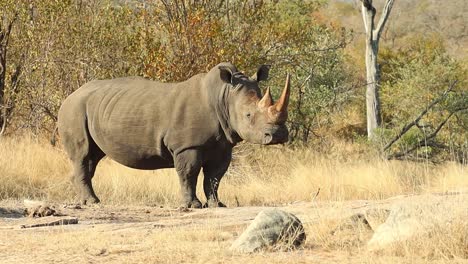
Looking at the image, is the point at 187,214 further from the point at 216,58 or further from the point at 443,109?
the point at 443,109

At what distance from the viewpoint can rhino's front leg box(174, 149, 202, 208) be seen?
1103 centimetres

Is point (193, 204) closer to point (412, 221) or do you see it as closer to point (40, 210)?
point (40, 210)

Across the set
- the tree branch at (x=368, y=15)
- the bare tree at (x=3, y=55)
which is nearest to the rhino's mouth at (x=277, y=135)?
the bare tree at (x=3, y=55)

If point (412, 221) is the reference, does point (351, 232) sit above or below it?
below

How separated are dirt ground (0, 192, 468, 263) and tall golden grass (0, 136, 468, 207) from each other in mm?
2363

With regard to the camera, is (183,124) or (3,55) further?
(3,55)

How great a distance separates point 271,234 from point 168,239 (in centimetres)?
95

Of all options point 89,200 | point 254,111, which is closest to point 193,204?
point 254,111

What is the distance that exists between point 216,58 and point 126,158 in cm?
380

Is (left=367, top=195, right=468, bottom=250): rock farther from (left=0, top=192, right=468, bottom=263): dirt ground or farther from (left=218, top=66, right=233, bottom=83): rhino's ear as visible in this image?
(left=218, top=66, right=233, bottom=83): rhino's ear

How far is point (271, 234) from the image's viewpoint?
734 cm

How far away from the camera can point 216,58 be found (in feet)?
49.3

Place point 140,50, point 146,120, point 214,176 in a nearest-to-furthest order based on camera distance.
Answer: point 214,176
point 146,120
point 140,50

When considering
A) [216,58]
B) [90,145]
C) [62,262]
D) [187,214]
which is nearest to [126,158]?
[90,145]
